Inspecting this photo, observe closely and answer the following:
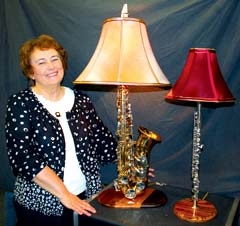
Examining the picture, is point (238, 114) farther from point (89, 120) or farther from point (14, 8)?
point (14, 8)

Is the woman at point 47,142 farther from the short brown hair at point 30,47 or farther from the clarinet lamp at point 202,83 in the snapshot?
the clarinet lamp at point 202,83

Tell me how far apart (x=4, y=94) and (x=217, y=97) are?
1.35 meters

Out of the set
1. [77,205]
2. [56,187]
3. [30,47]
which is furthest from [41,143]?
[30,47]

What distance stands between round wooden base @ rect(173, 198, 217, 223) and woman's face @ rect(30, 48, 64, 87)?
74 centimetres

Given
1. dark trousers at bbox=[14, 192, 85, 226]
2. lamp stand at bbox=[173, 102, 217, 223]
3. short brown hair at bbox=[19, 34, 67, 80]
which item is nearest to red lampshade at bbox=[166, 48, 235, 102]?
lamp stand at bbox=[173, 102, 217, 223]

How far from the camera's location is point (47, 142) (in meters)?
1.44

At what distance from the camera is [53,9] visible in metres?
1.77

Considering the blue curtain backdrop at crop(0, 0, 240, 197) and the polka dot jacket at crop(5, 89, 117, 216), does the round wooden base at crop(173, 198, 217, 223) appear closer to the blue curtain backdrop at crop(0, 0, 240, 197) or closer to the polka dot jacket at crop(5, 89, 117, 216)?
the blue curtain backdrop at crop(0, 0, 240, 197)

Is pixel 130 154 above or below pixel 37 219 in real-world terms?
above

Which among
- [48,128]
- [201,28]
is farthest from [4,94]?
[201,28]

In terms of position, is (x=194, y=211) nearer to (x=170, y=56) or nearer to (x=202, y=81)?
(x=202, y=81)

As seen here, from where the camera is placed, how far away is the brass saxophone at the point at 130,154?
4.38 ft

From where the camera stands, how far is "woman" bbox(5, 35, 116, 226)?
4.56 feet

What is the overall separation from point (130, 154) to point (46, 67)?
522 millimetres
